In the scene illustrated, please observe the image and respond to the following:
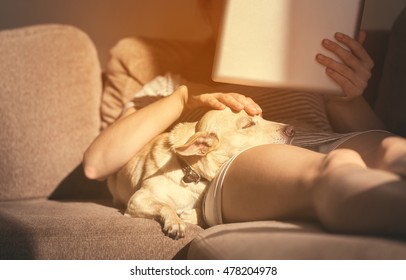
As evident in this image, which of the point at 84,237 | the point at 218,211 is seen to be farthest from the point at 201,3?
the point at 84,237

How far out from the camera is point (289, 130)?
1.53 meters

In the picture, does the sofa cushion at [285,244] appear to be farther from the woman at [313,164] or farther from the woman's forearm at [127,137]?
the woman's forearm at [127,137]

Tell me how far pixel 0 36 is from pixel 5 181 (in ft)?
1.83

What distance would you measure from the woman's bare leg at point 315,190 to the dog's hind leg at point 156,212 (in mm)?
130

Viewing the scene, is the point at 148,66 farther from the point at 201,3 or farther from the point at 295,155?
the point at 295,155

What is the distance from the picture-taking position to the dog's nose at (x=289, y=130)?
59.8 inches

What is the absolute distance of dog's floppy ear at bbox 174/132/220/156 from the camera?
1.45 metres

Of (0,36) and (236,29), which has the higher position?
(236,29)

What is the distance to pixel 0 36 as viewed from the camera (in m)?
1.96

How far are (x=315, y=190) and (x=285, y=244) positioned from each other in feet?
0.42

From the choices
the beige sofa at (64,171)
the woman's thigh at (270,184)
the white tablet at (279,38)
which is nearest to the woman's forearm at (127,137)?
the beige sofa at (64,171)

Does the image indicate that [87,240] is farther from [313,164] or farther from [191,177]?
[313,164]

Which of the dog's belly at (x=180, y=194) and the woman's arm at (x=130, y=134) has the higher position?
the woman's arm at (x=130, y=134)

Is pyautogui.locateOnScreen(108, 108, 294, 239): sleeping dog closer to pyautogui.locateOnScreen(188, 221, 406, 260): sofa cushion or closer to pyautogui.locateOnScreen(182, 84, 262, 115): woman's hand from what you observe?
pyautogui.locateOnScreen(182, 84, 262, 115): woman's hand
